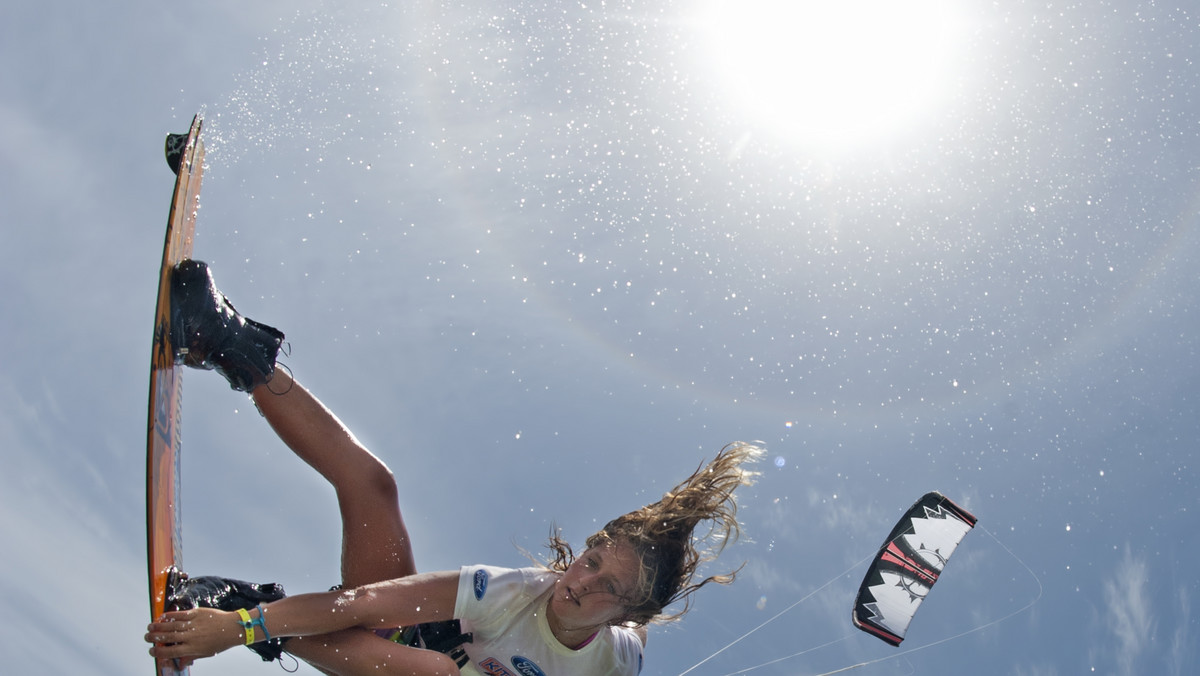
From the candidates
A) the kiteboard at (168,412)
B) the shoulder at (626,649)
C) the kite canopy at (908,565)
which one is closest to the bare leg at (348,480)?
the kiteboard at (168,412)

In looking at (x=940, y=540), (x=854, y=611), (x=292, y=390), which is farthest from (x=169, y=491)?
(x=940, y=540)

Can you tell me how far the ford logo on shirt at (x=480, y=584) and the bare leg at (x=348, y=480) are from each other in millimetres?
824

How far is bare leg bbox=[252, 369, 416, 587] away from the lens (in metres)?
5.18

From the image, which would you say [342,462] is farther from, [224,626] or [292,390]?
[224,626]

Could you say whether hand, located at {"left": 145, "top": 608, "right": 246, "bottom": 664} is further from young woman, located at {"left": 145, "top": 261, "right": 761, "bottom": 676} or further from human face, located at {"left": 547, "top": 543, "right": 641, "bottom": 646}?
human face, located at {"left": 547, "top": 543, "right": 641, "bottom": 646}

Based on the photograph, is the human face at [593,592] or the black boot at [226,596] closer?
the black boot at [226,596]

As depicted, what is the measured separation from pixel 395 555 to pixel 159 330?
1.94 metres

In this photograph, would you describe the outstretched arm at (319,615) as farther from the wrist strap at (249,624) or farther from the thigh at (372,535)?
the thigh at (372,535)

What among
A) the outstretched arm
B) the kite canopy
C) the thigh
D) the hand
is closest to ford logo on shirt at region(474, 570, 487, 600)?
the outstretched arm

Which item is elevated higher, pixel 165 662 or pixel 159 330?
pixel 159 330

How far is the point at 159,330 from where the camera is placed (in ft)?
15.5

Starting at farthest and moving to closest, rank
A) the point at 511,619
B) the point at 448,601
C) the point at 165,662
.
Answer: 1. the point at 511,619
2. the point at 448,601
3. the point at 165,662

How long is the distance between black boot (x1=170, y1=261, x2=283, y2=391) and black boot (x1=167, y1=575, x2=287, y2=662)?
1.24 meters

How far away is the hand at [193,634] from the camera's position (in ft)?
13.3
